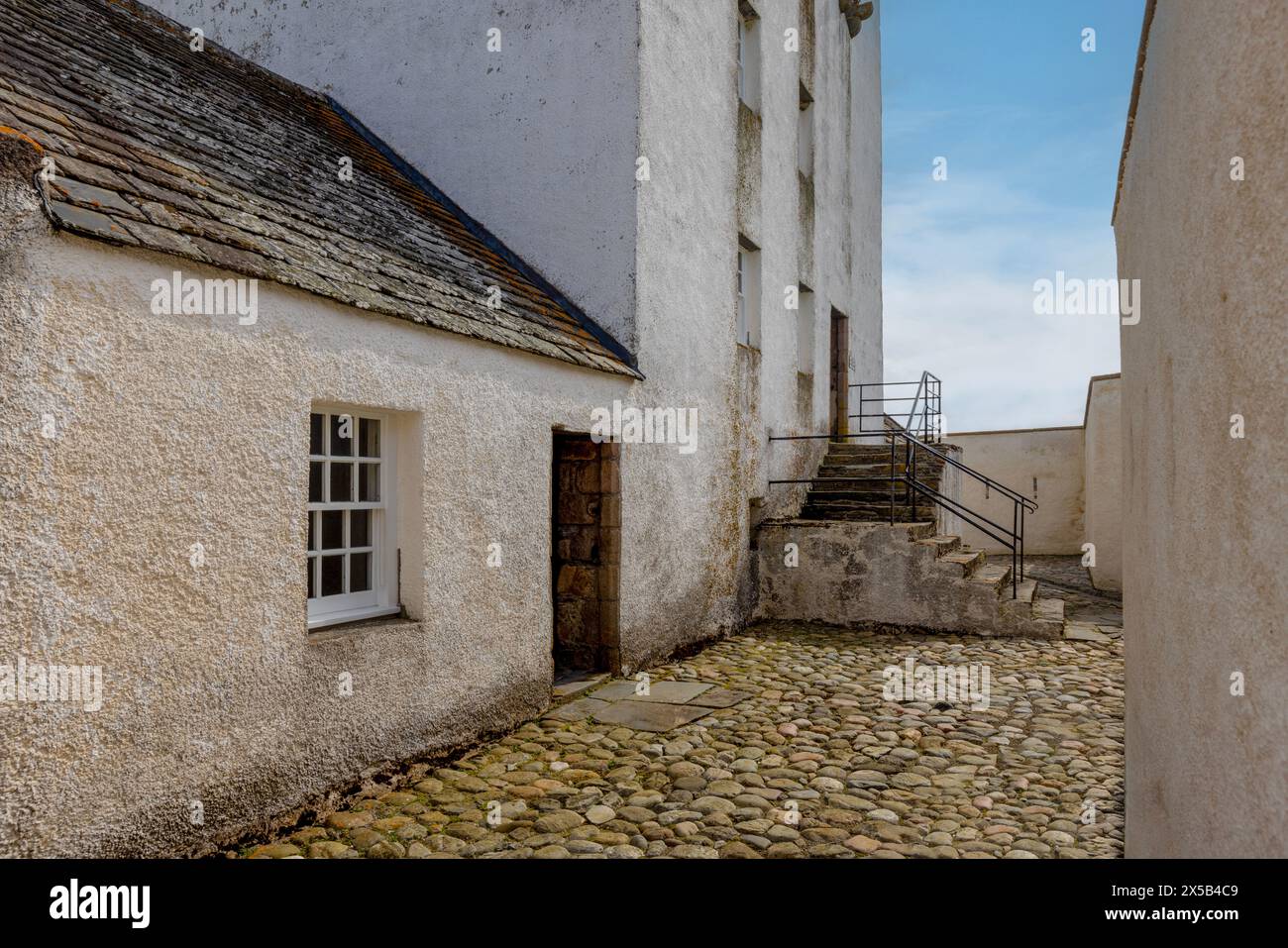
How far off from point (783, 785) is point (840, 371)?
10772mm

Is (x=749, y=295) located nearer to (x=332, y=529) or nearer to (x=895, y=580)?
(x=895, y=580)

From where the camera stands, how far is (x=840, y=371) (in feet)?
49.1

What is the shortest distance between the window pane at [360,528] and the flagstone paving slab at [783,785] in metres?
1.41

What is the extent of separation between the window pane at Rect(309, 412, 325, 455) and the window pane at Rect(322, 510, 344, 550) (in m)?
0.37

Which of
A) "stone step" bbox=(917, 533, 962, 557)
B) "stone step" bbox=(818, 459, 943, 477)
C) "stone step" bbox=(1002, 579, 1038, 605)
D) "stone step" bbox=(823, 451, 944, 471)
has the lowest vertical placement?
"stone step" bbox=(1002, 579, 1038, 605)

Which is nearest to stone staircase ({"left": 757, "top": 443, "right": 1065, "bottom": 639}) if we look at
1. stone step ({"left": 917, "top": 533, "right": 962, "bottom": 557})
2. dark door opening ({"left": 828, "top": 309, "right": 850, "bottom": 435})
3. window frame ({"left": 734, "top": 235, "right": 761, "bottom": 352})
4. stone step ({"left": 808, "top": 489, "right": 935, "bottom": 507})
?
stone step ({"left": 917, "top": 533, "right": 962, "bottom": 557})

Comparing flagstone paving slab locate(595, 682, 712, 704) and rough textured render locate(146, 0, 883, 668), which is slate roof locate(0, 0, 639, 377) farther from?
flagstone paving slab locate(595, 682, 712, 704)

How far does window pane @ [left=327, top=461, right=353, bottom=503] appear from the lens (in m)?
5.32

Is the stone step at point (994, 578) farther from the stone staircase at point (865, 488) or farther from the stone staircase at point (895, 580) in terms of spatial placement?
the stone staircase at point (865, 488)

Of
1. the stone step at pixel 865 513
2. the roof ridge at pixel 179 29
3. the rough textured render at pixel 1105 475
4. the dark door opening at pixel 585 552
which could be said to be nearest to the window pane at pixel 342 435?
the dark door opening at pixel 585 552

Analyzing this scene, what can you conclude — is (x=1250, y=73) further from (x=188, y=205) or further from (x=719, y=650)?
(x=719, y=650)

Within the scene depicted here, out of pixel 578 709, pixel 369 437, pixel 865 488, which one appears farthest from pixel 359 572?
pixel 865 488
